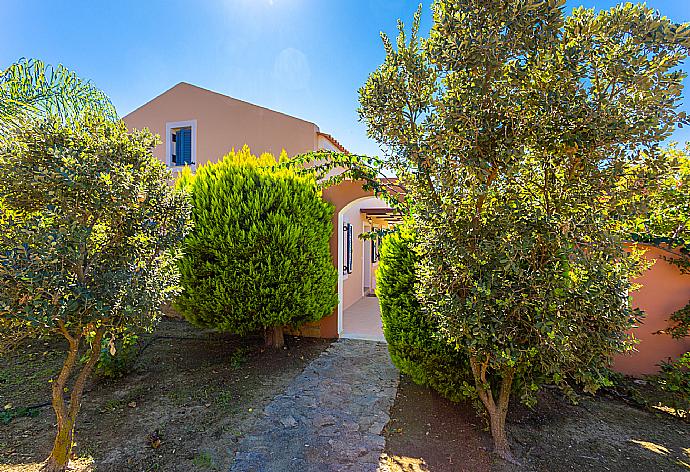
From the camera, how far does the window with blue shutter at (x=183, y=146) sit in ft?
44.9

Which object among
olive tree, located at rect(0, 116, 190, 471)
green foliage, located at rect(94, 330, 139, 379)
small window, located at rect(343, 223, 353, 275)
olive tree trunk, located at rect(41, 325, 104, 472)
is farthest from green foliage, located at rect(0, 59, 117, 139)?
small window, located at rect(343, 223, 353, 275)

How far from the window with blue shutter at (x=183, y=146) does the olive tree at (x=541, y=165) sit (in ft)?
39.9

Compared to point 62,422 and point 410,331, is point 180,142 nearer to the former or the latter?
point 62,422

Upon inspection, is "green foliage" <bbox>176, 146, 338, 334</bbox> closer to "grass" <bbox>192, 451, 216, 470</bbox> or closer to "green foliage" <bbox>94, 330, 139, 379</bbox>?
"green foliage" <bbox>94, 330, 139, 379</bbox>

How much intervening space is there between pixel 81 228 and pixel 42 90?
16.3ft

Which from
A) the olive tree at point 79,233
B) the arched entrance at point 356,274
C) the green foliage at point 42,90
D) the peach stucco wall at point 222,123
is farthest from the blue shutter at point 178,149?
the olive tree at point 79,233

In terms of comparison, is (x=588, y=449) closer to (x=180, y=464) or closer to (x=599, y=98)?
(x=599, y=98)

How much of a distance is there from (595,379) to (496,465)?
1.44m

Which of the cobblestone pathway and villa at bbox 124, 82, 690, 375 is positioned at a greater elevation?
villa at bbox 124, 82, 690, 375

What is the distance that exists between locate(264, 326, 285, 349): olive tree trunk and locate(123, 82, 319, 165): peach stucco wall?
249 inches

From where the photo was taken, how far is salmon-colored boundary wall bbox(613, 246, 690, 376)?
6.44 meters

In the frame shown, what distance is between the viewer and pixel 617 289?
3.50 meters

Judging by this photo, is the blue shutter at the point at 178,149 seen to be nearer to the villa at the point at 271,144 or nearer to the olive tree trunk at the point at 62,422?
the villa at the point at 271,144

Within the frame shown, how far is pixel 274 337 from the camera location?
8031 mm
